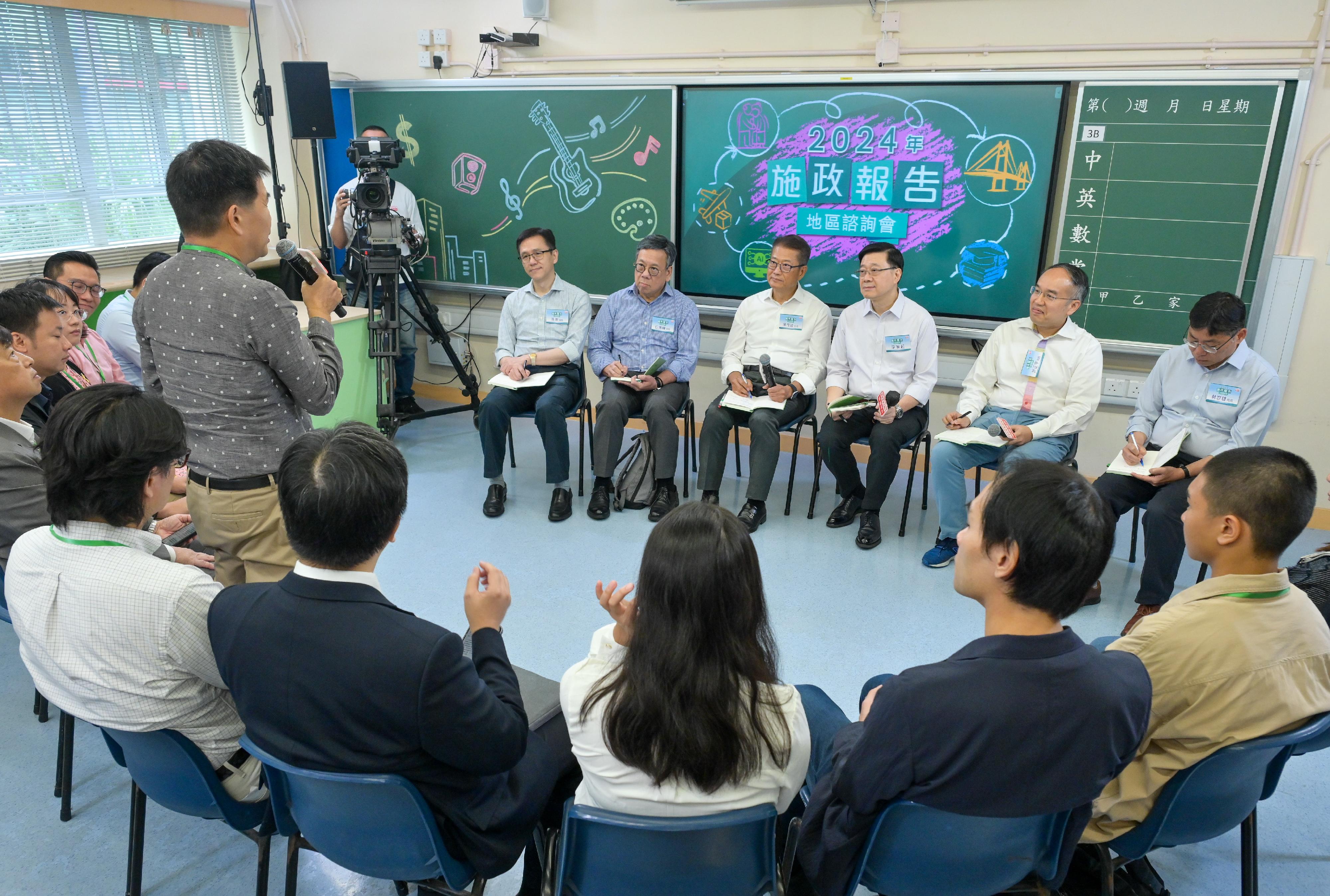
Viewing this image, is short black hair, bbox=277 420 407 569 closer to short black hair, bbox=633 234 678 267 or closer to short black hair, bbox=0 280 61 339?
short black hair, bbox=0 280 61 339

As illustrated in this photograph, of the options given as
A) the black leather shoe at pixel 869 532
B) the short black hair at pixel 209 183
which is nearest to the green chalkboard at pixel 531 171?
the black leather shoe at pixel 869 532

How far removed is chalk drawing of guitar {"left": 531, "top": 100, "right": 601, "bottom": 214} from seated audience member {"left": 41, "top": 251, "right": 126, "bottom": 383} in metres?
2.29

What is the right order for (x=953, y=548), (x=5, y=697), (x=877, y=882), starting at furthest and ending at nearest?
(x=953, y=548) → (x=5, y=697) → (x=877, y=882)

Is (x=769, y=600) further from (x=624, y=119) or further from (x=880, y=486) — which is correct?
(x=624, y=119)

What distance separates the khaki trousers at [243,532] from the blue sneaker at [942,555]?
2.44 m

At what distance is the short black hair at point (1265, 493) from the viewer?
64.2 inches

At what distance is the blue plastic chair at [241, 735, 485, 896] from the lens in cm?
129

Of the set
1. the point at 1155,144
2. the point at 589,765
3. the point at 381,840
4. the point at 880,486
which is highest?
the point at 1155,144

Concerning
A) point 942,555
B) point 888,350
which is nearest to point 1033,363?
point 888,350

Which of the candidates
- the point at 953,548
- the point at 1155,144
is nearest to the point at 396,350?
the point at 953,548

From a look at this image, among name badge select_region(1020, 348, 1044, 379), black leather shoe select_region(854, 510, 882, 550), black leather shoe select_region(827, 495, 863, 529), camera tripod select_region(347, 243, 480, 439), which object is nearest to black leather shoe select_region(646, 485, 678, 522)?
black leather shoe select_region(827, 495, 863, 529)

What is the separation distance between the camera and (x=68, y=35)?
4438 millimetres

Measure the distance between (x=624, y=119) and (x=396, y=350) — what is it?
1.71 metres

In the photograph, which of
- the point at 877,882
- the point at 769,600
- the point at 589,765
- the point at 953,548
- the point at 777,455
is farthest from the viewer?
the point at 777,455
